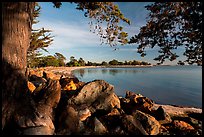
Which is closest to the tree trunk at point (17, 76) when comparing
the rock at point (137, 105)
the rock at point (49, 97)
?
the rock at point (49, 97)

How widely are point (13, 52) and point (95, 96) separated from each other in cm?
369

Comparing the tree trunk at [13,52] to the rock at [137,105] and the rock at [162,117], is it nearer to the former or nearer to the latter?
the rock at [137,105]

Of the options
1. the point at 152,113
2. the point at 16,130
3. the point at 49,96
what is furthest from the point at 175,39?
the point at 16,130

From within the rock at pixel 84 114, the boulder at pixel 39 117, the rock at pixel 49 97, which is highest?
the rock at pixel 49 97

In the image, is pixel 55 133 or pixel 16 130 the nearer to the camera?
pixel 16 130

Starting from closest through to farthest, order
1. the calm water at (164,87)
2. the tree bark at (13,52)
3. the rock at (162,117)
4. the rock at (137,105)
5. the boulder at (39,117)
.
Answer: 1. the tree bark at (13,52)
2. the boulder at (39,117)
3. the rock at (162,117)
4. the rock at (137,105)
5. the calm water at (164,87)

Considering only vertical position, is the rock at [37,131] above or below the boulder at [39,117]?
below

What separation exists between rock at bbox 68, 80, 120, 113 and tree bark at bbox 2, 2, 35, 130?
7.55 feet

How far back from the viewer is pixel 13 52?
456cm

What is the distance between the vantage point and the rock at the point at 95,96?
688 cm

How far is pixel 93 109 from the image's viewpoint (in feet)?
22.5

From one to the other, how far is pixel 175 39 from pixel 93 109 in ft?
12.9

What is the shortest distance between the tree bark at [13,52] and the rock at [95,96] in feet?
7.55

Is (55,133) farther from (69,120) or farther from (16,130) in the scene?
(16,130)
